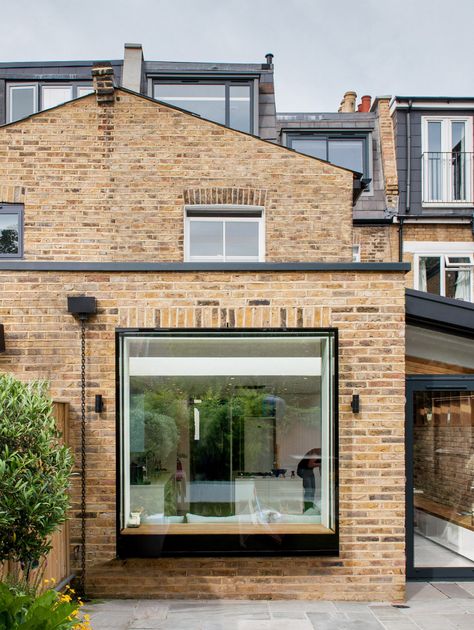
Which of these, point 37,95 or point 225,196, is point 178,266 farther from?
point 37,95

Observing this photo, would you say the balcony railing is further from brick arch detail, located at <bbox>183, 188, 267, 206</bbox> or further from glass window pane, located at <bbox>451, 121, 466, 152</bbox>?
brick arch detail, located at <bbox>183, 188, 267, 206</bbox>

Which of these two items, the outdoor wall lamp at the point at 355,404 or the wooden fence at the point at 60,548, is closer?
the wooden fence at the point at 60,548

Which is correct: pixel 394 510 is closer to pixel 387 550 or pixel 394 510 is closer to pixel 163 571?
pixel 387 550

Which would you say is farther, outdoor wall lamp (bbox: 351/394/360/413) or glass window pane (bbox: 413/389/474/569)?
glass window pane (bbox: 413/389/474/569)

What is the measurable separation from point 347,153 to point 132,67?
5283 mm

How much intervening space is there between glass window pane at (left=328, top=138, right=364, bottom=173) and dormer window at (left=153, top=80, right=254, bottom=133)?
10.2ft

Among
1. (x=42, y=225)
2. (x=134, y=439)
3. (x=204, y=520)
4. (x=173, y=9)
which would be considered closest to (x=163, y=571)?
(x=204, y=520)

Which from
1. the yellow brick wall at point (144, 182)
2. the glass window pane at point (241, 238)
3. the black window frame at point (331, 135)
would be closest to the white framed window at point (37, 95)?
the yellow brick wall at point (144, 182)

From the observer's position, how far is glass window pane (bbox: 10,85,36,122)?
12023mm

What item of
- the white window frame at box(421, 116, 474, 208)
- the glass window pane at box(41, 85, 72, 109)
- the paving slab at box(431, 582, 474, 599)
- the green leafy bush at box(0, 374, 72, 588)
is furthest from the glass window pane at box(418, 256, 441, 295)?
the green leafy bush at box(0, 374, 72, 588)

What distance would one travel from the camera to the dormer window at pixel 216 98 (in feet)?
37.8

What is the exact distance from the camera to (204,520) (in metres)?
6.15

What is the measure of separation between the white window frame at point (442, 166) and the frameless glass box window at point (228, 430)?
Result: 8.67 metres

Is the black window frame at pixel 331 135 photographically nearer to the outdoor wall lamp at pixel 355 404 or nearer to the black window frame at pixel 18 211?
the black window frame at pixel 18 211
